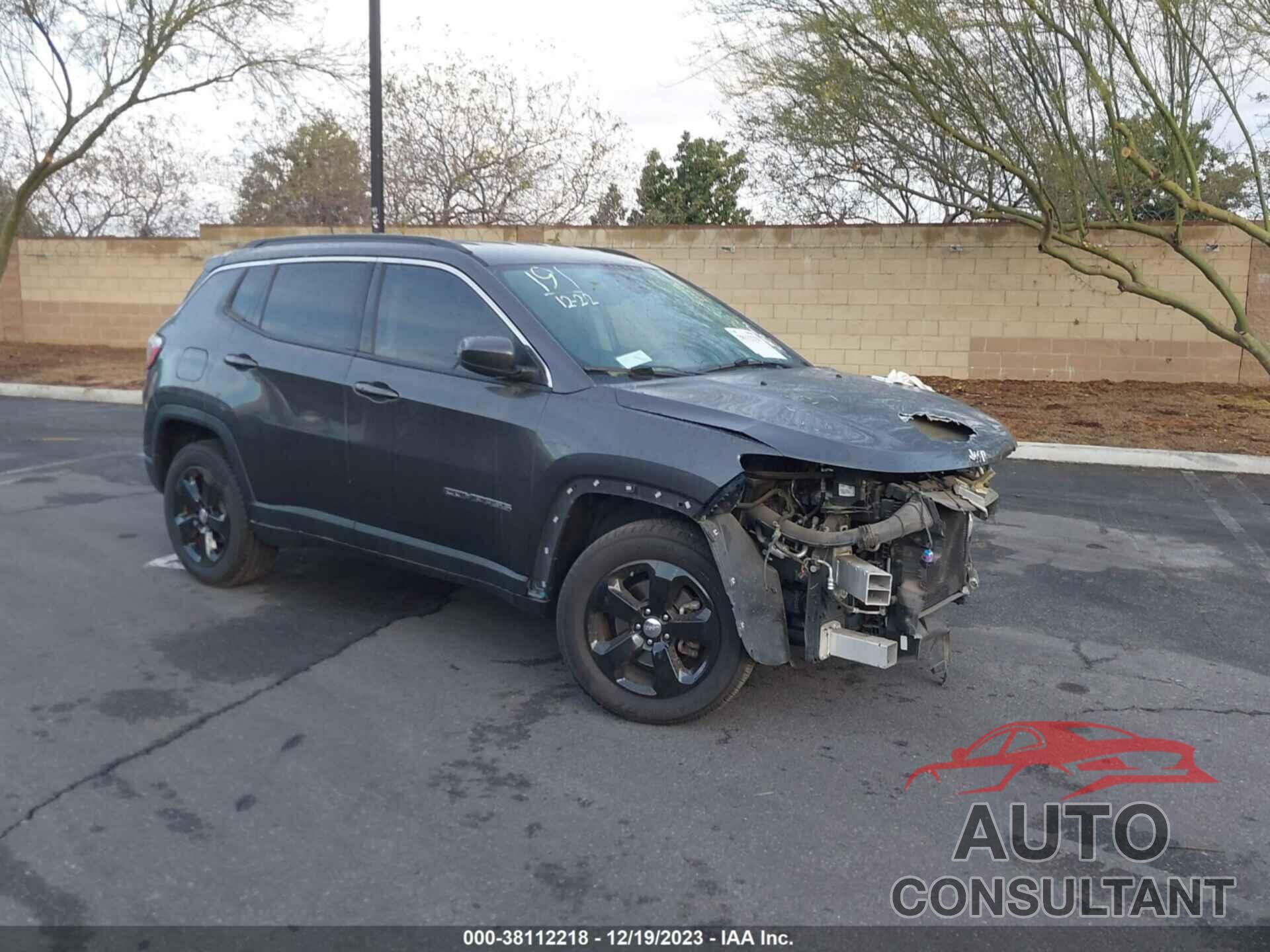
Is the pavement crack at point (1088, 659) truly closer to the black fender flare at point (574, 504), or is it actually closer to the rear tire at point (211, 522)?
the black fender flare at point (574, 504)

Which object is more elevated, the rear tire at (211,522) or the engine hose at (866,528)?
the engine hose at (866,528)

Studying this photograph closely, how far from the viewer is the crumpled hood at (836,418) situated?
12.8 ft

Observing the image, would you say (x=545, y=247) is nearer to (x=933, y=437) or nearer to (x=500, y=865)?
(x=933, y=437)

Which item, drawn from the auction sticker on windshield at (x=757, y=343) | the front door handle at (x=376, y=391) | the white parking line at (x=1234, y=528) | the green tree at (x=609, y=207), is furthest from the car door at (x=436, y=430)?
the green tree at (x=609, y=207)

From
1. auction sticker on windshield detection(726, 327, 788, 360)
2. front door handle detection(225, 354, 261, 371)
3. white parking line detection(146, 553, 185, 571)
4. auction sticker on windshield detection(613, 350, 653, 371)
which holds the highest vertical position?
auction sticker on windshield detection(726, 327, 788, 360)

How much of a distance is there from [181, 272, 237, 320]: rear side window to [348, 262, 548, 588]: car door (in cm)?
124

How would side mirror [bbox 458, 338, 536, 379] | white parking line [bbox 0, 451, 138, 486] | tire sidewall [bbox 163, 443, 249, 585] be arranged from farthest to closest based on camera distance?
white parking line [bbox 0, 451, 138, 486], tire sidewall [bbox 163, 443, 249, 585], side mirror [bbox 458, 338, 536, 379]

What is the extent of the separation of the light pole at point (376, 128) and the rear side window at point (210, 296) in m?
8.92

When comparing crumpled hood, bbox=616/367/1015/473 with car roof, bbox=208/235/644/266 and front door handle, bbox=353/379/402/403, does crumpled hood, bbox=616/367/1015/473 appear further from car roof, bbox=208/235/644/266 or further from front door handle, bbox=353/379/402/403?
front door handle, bbox=353/379/402/403

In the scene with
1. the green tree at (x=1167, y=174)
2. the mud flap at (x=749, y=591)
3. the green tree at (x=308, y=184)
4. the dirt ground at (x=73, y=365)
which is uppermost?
the green tree at (x=308, y=184)

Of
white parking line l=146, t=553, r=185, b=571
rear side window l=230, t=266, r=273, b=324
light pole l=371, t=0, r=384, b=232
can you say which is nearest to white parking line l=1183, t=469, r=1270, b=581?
rear side window l=230, t=266, r=273, b=324

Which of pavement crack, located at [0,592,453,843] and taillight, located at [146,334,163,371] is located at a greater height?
taillight, located at [146,334,163,371]

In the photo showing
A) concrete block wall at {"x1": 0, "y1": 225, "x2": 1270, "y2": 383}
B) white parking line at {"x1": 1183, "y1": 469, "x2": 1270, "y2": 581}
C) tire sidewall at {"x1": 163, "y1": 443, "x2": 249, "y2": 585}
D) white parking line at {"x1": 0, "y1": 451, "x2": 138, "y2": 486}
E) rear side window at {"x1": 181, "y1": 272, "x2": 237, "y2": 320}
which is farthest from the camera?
concrete block wall at {"x1": 0, "y1": 225, "x2": 1270, "y2": 383}

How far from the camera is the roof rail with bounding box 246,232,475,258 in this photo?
5.07 metres
